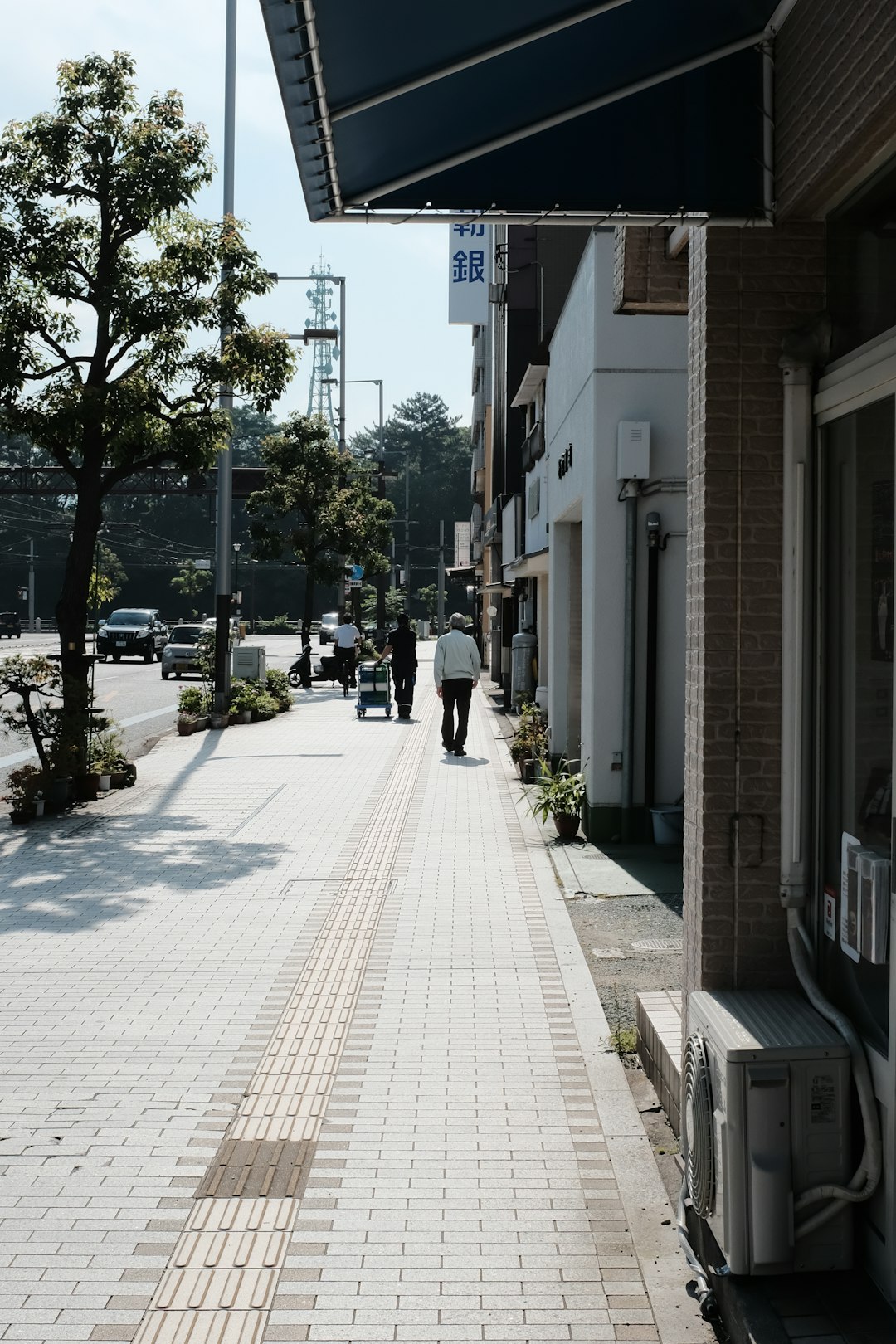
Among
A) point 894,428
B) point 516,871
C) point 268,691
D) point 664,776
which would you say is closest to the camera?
point 894,428

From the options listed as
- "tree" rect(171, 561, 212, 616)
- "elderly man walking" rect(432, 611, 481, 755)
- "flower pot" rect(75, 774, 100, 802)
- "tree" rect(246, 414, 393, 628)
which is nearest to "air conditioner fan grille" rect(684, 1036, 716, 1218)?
"flower pot" rect(75, 774, 100, 802)

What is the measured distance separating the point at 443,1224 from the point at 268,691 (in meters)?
21.9

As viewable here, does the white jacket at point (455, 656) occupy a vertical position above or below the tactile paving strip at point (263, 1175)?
above

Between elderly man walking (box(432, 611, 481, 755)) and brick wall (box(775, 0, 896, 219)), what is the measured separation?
13.4 metres

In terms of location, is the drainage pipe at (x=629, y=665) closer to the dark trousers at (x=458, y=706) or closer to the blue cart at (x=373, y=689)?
the dark trousers at (x=458, y=706)

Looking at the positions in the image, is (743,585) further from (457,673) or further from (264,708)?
(264,708)

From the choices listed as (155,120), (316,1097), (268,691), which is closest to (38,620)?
(268,691)

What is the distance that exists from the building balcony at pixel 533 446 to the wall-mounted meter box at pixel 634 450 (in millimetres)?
7326

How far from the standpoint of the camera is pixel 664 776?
11.6 metres

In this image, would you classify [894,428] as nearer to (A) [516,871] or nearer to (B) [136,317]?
(A) [516,871]

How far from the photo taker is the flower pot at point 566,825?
38.8ft

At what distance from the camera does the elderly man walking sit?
59.4ft

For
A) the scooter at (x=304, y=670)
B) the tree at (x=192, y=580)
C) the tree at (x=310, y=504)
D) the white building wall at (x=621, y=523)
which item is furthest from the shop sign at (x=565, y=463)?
the tree at (x=192, y=580)

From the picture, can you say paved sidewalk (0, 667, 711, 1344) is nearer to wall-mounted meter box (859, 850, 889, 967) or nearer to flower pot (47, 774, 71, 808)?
wall-mounted meter box (859, 850, 889, 967)
